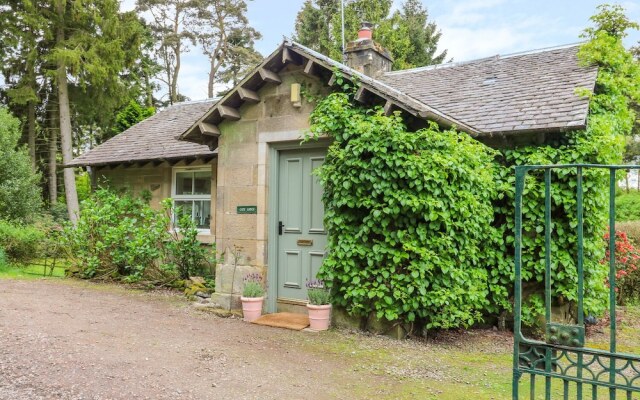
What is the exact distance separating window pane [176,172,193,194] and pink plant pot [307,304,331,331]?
19.7 feet

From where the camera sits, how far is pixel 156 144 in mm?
12336

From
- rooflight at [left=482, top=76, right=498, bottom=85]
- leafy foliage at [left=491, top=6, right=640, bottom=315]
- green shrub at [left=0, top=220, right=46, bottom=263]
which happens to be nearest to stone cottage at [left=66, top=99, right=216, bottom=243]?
green shrub at [left=0, top=220, right=46, bottom=263]

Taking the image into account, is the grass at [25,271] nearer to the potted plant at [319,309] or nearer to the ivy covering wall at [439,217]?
the potted plant at [319,309]

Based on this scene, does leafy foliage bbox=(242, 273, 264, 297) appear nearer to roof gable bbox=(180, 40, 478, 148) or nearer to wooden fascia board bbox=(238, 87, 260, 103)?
roof gable bbox=(180, 40, 478, 148)

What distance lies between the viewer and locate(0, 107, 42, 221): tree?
16.5 metres

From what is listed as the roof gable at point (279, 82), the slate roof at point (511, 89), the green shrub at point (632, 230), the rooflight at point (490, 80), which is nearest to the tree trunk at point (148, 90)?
the slate roof at point (511, 89)

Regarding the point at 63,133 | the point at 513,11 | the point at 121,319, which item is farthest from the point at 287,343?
the point at 63,133

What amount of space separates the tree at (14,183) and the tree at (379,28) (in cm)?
1515

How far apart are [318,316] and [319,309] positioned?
0.10m

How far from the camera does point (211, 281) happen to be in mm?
9383

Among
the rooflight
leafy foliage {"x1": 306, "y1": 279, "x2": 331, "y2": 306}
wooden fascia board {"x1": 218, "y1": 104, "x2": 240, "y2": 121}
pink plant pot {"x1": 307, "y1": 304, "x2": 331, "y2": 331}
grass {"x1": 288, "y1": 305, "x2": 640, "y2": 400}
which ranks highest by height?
the rooflight

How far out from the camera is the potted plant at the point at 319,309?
6.49m

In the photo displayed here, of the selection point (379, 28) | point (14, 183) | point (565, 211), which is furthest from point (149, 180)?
point (379, 28)

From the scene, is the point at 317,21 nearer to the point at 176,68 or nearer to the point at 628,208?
the point at 176,68
